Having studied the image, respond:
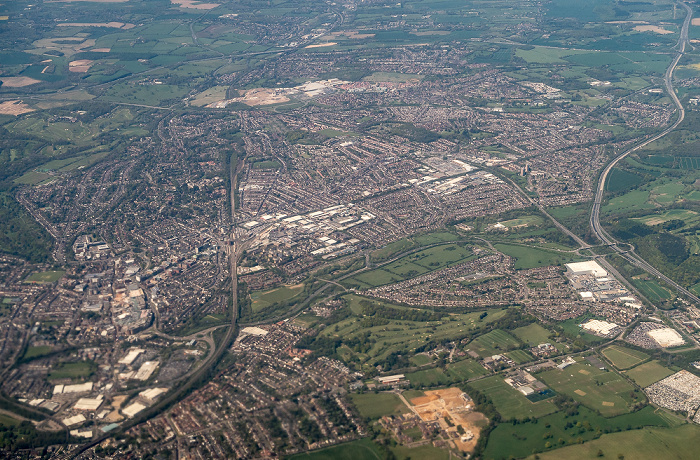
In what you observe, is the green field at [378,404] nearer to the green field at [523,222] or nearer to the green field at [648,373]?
the green field at [648,373]

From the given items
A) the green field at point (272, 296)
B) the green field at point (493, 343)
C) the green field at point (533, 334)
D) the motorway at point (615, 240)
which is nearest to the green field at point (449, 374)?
the green field at point (493, 343)

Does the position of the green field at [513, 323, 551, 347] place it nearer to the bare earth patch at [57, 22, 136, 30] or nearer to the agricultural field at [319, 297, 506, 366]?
the agricultural field at [319, 297, 506, 366]

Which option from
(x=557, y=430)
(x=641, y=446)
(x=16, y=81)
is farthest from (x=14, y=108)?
(x=641, y=446)

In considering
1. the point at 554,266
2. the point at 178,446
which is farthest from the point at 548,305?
the point at 178,446

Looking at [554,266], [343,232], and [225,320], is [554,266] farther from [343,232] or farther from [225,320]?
[225,320]

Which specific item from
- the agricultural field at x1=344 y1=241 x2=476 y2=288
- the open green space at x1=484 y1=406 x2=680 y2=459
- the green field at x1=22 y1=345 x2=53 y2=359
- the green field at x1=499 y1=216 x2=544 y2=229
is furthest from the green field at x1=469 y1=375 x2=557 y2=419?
the green field at x1=22 y1=345 x2=53 y2=359
